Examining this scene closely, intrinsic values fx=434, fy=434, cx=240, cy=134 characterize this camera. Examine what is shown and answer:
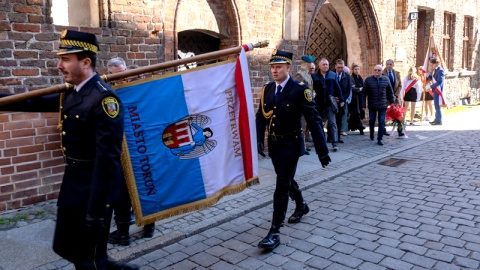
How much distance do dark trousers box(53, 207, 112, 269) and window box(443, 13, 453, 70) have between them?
17657 mm

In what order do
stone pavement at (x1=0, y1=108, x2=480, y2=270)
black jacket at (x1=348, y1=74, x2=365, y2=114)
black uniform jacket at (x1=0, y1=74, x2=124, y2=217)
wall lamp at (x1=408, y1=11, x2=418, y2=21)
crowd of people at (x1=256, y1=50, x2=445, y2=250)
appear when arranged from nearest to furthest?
black uniform jacket at (x1=0, y1=74, x2=124, y2=217), stone pavement at (x1=0, y1=108, x2=480, y2=270), crowd of people at (x1=256, y1=50, x2=445, y2=250), black jacket at (x1=348, y1=74, x2=365, y2=114), wall lamp at (x1=408, y1=11, x2=418, y2=21)

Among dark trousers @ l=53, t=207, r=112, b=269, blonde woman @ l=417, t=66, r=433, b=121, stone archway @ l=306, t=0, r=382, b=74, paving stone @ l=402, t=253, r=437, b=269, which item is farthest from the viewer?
blonde woman @ l=417, t=66, r=433, b=121

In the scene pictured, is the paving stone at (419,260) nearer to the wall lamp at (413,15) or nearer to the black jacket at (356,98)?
the black jacket at (356,98)

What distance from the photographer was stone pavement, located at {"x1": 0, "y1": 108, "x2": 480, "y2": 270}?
3922mm

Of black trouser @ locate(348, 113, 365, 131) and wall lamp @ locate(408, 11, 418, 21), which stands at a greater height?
wall lamp @ locate(408, 11, 418, 21)

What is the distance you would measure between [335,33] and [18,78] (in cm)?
1067

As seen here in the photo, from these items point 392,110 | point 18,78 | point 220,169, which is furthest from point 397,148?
point 18,78

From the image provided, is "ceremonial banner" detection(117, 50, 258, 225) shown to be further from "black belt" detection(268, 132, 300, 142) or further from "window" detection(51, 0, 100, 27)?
"window" detection(51, 0, 100, 27)

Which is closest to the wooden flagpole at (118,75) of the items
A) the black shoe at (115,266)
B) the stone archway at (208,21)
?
the black shoe at (115,266)

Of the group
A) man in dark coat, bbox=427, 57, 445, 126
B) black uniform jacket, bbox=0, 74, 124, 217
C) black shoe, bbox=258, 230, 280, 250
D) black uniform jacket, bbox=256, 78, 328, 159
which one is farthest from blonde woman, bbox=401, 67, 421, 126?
black uniform jacket, bbox=0, 74, 124, 217

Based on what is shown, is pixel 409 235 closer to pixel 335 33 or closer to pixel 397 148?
pixel 397 148

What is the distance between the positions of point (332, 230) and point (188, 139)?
196 cm

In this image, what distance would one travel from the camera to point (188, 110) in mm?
3807

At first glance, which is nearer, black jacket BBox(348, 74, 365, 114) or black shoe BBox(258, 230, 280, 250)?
black shoe BBox(258, 230, 280, 250)
